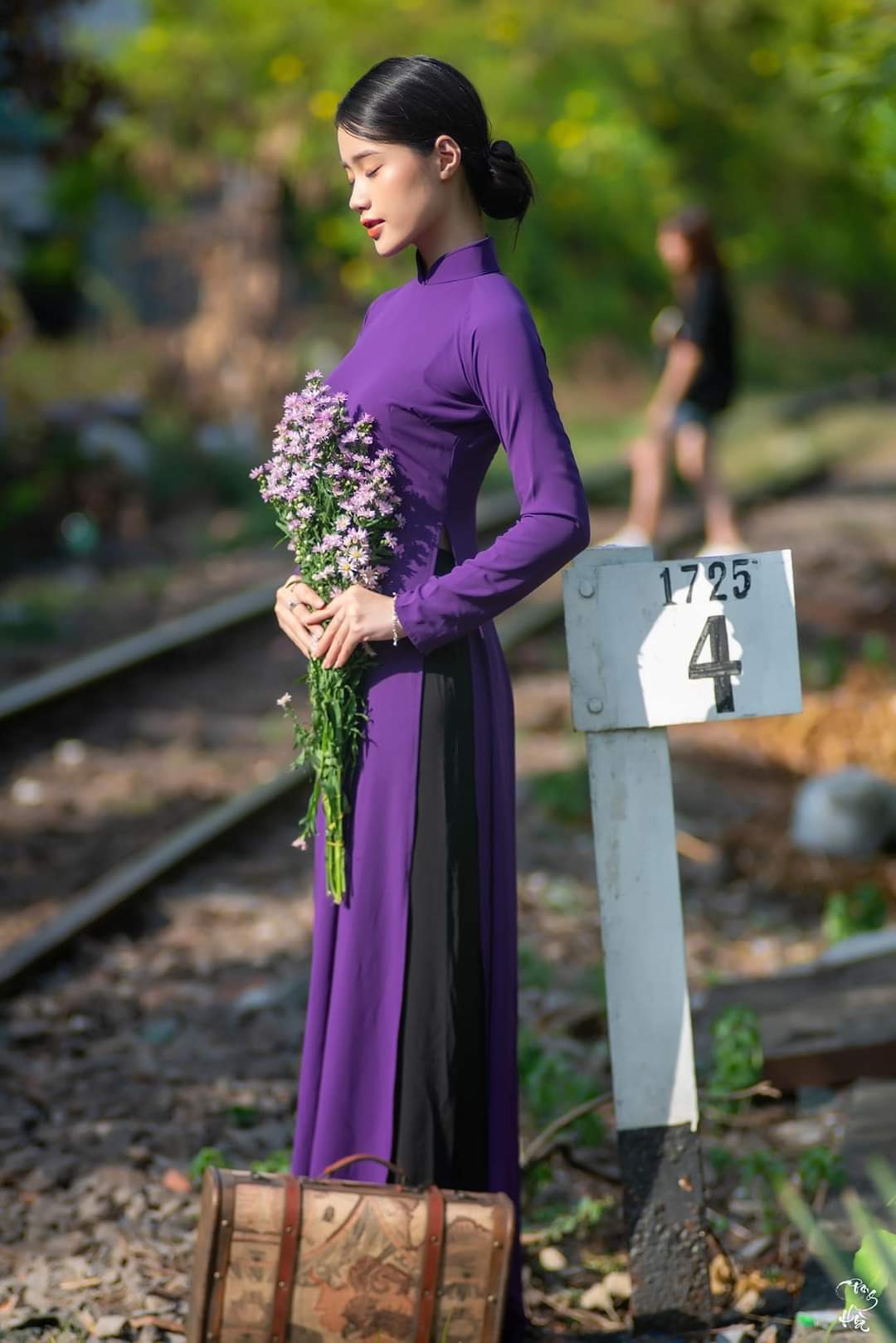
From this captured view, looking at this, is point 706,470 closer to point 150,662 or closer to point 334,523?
point 150,662

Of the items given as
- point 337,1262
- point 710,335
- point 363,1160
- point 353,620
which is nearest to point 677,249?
point 710,335

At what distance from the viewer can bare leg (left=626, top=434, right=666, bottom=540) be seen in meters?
11.1

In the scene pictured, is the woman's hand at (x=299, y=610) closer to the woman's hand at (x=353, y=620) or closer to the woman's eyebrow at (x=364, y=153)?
the woman's hand at (x=353, y=620)

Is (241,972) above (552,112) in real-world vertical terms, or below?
below

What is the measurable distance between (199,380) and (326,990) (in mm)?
13408

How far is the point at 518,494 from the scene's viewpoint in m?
2.96

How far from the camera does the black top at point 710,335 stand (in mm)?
10773

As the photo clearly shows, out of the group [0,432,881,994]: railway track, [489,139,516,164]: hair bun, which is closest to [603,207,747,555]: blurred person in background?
[0,432,881,994]: railway track

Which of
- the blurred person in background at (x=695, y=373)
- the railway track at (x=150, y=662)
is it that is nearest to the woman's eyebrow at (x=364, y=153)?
the railway track at (x=150, y=662)

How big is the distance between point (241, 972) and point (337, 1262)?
118 inches

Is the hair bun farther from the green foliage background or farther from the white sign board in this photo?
the green foliage background

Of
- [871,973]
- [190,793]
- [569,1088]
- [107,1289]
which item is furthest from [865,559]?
[107,1289]

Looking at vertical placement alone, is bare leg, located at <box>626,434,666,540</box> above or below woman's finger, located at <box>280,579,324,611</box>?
above

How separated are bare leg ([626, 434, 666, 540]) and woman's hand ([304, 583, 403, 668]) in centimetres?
805
